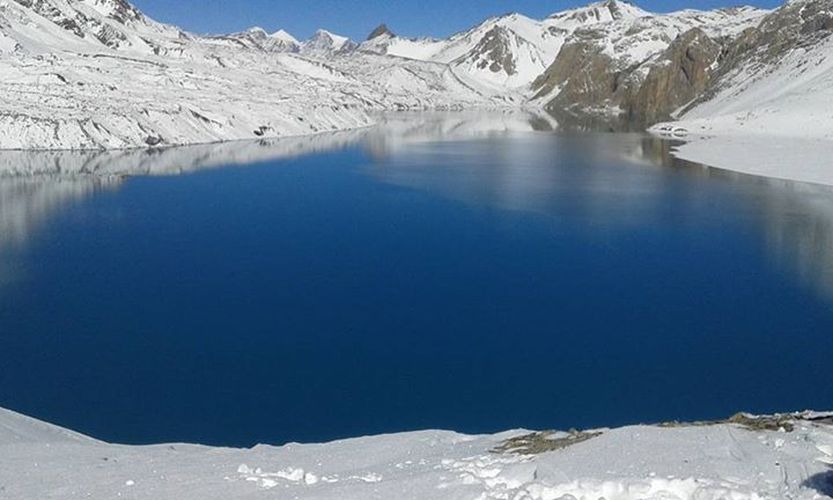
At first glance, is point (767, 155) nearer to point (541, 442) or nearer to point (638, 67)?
point (541, 442)

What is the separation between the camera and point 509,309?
64.1 feet

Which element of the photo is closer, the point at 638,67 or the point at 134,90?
the point at 134,90

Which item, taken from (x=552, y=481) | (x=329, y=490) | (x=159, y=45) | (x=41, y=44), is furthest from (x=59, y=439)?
(x=159, y=45)

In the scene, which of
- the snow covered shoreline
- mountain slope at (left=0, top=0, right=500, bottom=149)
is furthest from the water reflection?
mountain slope at (left=0, top=0, right=500, bottom=149)

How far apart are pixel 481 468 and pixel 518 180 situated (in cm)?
3707

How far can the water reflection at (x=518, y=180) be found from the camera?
1113 inches

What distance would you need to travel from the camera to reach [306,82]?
387 ft

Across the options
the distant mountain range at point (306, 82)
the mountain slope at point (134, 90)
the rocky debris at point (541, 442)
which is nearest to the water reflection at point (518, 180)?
the mountain slope at point (134, 90)

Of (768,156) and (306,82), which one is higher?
(306,82)

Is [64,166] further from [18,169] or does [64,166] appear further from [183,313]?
[183,313]

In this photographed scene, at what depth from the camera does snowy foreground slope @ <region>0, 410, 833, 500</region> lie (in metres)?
7.06

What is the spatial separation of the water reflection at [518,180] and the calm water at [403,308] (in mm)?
246

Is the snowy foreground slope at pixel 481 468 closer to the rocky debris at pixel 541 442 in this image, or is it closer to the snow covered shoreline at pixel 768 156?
the rocky debris at pixel 541 442

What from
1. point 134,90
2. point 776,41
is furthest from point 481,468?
point 776,41
